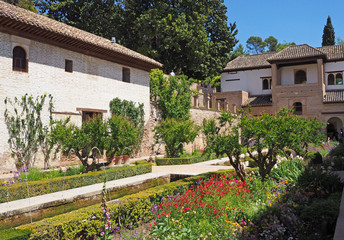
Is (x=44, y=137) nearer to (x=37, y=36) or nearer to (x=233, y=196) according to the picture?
(x=37, y=36)

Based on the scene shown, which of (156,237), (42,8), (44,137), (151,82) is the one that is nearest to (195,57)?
(151,82)

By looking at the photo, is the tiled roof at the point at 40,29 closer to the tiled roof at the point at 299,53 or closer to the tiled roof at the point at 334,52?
the tiled roof at the point at 299,53

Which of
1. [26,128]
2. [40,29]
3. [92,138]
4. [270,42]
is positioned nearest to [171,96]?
[40,29]

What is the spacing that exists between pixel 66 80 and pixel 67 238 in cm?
1032

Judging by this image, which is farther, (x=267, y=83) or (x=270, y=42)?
(x=270, y=42)

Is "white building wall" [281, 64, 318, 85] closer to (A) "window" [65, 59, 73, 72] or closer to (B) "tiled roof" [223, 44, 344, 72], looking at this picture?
(B) "tiled roof" [223, 44, 344, 72]

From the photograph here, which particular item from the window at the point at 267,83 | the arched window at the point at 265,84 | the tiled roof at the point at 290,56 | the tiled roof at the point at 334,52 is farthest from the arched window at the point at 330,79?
the arched window at the point at 265,84

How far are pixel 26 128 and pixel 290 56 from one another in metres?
25.3

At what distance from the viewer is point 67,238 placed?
4.43m

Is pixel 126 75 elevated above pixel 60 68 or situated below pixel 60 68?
above

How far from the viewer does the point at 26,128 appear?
38.7 feet

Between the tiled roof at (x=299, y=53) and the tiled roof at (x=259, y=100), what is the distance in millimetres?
4050

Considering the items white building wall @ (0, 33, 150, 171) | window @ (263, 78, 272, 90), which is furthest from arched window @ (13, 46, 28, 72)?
window @ (263, 78, 272, 90)

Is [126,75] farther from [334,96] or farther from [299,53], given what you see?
[334,96]
